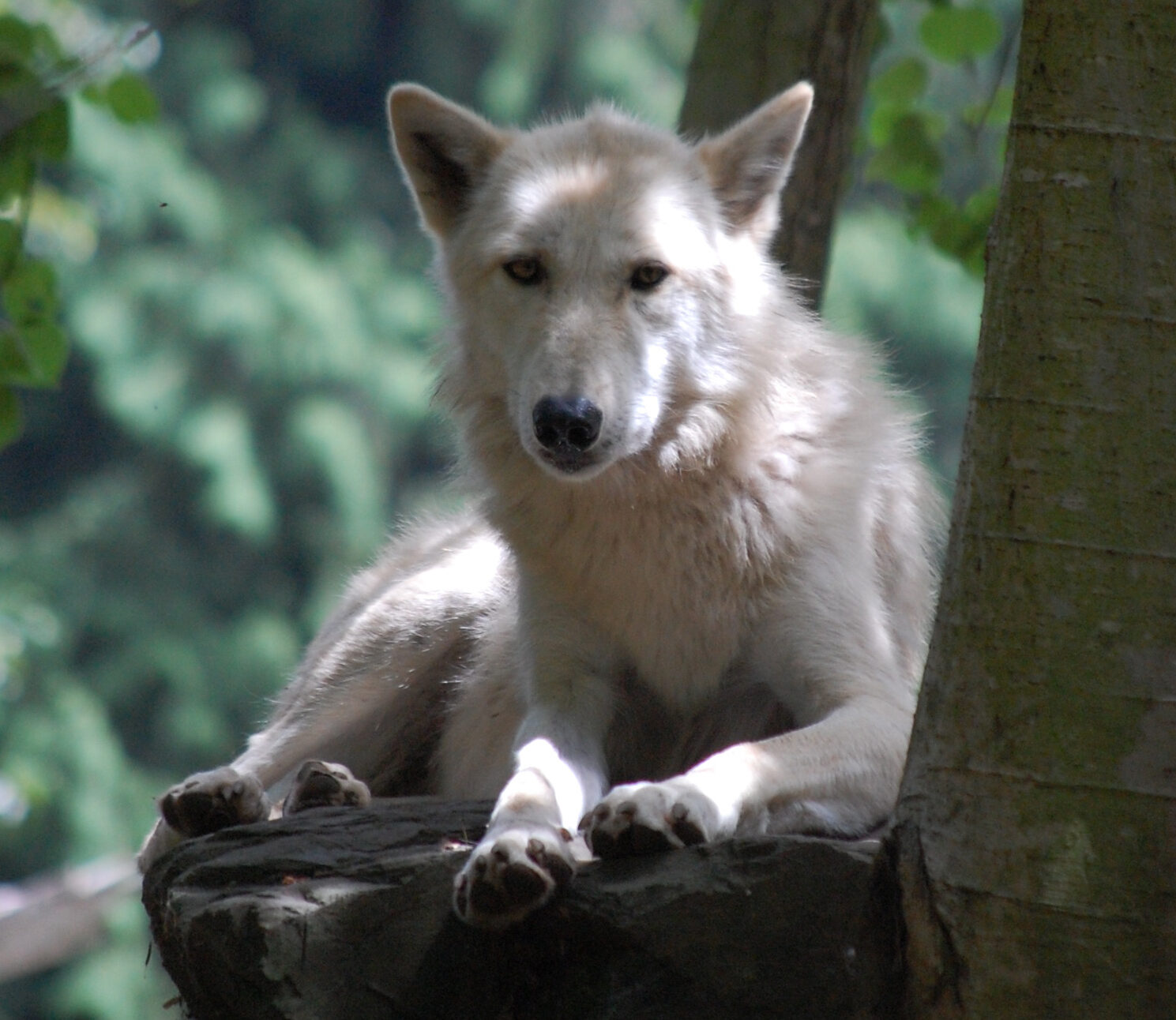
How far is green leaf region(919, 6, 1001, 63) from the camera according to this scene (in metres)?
4.88

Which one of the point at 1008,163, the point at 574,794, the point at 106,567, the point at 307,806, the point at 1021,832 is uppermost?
the point at 1008,163

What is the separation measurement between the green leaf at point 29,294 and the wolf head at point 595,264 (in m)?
1.04

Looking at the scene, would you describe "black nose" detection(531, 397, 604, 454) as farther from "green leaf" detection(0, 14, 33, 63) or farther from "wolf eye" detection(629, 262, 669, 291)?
"green leaf" detection(0, 14, 33, 63)

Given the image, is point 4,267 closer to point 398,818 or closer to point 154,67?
point 398,818

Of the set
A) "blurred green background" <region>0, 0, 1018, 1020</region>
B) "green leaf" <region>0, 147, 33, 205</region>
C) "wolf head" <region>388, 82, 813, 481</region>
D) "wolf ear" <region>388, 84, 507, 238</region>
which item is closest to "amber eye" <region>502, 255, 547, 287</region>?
"wolf head" <region>388, 82, 813, 481</region>

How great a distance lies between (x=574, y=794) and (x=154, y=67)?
1546 centimetres

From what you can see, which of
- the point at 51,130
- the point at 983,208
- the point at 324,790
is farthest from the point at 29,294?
the point at 983,208

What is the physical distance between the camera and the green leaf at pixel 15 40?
3871mm

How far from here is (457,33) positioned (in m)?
17.7

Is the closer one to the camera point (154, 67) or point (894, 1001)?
point (894, 1001)

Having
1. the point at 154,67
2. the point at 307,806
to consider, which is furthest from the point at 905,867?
the point at 154,67

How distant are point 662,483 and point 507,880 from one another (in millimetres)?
1372

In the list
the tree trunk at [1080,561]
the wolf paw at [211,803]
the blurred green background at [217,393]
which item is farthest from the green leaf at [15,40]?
the blurred green background at [217,393]

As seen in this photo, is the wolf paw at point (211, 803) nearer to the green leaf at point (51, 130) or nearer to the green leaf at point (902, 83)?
the green leaf at point (51, 130)
